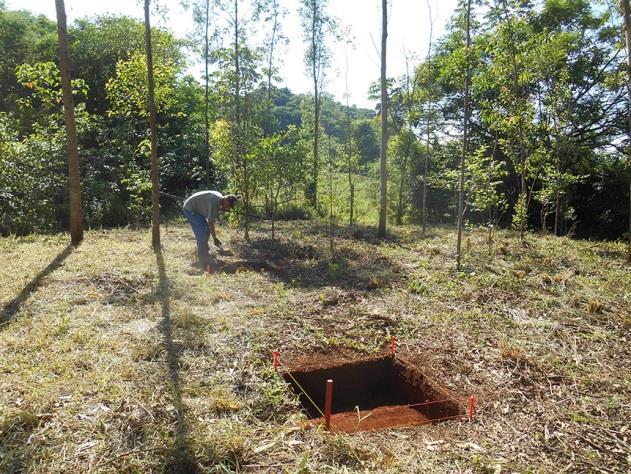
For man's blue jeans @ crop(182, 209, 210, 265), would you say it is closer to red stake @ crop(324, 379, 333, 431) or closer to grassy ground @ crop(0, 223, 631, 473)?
grassy ground @ crop(0, 223, 631, 473)

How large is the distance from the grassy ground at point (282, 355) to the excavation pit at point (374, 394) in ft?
0.58

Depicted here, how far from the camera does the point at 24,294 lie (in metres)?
5.14

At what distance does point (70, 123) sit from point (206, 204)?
2.64 metres

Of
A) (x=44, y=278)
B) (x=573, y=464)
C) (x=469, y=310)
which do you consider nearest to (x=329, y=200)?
(x=469, y=310)

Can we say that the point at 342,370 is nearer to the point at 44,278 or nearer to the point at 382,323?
the point at 382,323

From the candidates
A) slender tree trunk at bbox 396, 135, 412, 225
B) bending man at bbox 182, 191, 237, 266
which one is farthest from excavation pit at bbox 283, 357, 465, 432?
slender tree trunk at bbox 396, 135, 412, 225

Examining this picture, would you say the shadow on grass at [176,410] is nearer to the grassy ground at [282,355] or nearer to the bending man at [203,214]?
the grassy ground at [282,355]

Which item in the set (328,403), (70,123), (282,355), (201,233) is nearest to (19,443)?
(328,403)

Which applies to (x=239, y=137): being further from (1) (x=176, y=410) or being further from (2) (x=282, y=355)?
Answer: (1) (x=176, y=410)

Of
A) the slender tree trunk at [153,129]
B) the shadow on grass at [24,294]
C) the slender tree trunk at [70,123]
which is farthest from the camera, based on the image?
the slender tree trunk at [70,123]

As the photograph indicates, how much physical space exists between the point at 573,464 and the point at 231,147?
825cm

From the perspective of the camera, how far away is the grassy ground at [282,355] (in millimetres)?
2727

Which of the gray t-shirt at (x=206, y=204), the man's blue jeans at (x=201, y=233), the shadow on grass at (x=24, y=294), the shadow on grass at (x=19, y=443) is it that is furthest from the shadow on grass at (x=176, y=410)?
the gray t-shirt at (x=206, y=204)

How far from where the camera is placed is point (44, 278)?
575cm
